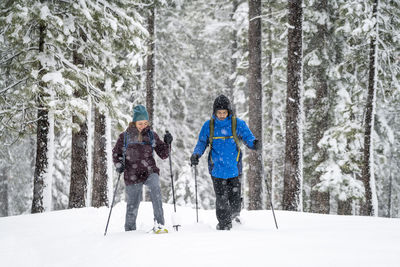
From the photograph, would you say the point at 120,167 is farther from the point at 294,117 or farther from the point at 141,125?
the point at 294,117

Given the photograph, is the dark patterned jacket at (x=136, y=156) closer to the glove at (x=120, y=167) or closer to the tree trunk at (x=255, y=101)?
the glove at (x=120, y=167)

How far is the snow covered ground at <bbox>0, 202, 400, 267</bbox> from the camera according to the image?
3.39m

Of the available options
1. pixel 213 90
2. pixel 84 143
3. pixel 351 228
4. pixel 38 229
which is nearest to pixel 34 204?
pixel 84 143

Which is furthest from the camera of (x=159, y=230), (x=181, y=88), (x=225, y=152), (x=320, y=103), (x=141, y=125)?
(x=181, y=88)

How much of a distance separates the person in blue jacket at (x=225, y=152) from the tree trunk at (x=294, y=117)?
14.2ft

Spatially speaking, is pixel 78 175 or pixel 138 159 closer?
pixel 138 159

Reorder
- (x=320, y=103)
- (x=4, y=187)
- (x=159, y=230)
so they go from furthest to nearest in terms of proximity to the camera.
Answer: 1. (x=4, y=187)
2. (x=320, y=103)
3. (x=159, y=230)

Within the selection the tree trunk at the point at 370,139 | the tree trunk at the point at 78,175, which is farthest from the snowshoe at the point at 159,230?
the tree trunk at the point at 370,139

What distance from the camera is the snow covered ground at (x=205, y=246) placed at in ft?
11.1

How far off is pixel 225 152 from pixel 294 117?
15.6 feet

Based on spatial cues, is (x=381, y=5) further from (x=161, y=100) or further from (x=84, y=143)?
(x=161, y=100)

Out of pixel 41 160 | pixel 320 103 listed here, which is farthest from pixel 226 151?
pixel 320 103

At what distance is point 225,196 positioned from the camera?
5.40 m

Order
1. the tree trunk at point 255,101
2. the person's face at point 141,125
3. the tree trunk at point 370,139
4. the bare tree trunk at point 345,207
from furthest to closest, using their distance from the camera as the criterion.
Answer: the bare tree trunk at point 345,207
the tree trunk at point 255,101
the tree trunk at point 370,139
the person's face at point 141,125
